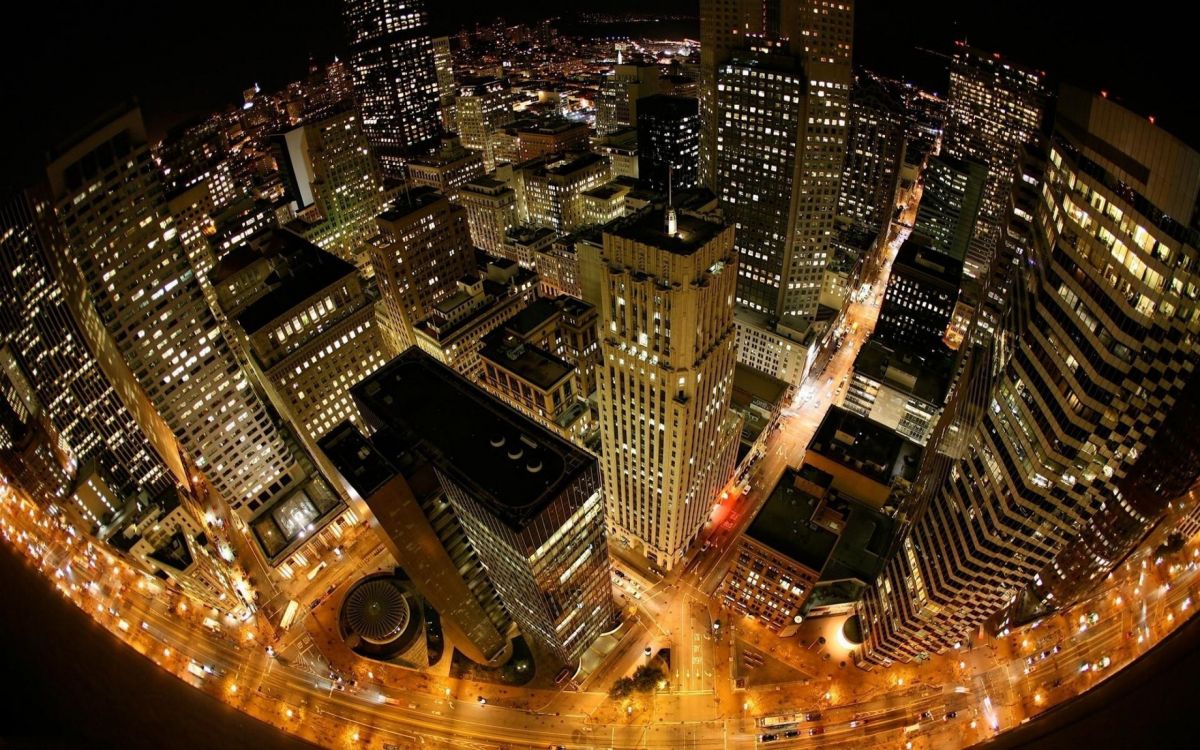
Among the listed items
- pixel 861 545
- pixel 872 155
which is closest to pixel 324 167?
pixel 872 155

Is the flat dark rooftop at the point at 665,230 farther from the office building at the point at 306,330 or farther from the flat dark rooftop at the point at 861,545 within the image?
the office building at the point at 306,330

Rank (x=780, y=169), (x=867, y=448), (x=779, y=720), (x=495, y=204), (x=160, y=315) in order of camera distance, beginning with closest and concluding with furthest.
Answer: (x=160, y=315) < (x=779, y=720) < (x=867, y=448) < (x=780, y=169) < (x=495, y=204)

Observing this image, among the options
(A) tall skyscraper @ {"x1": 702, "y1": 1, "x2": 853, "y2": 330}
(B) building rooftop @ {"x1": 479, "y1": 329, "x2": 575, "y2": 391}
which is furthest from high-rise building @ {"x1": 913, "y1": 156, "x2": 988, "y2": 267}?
(B) building rooftop @ {"x1": 479, "y1": 329, "x2": 575, "y2": 391}

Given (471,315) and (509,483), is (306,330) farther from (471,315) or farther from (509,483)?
(509,483)

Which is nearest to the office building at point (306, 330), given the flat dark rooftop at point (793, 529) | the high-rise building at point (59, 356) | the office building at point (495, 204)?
the high-rise building at point (59, 356)

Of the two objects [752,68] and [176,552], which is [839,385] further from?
[176,552]

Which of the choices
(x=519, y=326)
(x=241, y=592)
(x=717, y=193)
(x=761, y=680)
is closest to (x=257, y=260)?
(x=519, y=326)
